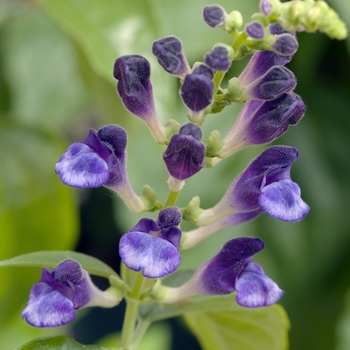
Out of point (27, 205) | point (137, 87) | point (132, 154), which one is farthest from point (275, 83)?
point (132, 154)

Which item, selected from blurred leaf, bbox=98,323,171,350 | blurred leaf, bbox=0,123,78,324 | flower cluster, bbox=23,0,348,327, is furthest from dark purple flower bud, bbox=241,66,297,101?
blurred leaf, bbox=98,323,171,350

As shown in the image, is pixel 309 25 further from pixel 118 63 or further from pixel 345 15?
pixel 345 15

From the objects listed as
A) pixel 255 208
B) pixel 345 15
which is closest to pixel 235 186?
pixel 255 208

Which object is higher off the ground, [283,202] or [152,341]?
[283,202]

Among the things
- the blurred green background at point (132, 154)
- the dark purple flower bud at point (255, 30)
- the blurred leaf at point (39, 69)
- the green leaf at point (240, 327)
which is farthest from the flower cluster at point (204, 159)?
the blurred leaf at point (39, 69)

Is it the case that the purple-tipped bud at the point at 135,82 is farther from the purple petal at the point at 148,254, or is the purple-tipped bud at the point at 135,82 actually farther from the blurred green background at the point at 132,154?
the blurred green background at the point at 132,154

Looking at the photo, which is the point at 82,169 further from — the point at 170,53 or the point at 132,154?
the point at 132,154

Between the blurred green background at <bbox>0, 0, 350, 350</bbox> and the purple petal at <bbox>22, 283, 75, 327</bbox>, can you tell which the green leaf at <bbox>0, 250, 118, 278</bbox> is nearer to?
the purple petal at <bbox>22, 283, 75, 327</bbox>
